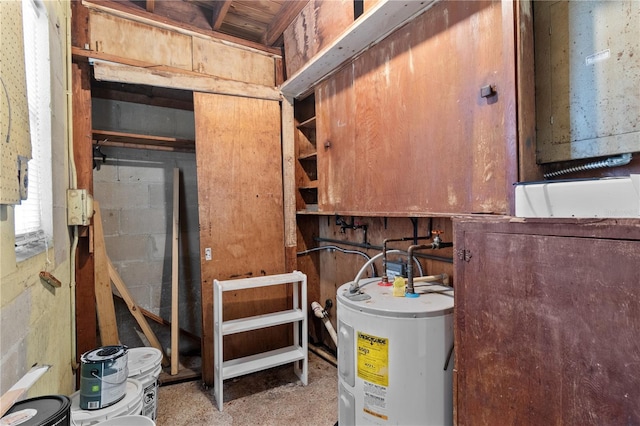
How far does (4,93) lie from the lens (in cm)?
85

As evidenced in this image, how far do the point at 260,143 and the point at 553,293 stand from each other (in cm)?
224

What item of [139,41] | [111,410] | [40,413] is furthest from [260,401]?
[139,41]

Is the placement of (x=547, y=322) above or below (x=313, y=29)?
below

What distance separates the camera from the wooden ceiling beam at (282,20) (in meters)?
2.28

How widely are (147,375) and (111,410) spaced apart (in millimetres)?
451

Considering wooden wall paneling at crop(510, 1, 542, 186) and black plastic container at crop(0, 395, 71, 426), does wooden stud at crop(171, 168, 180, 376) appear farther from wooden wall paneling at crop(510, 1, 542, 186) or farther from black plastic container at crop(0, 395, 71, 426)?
wooden wall paneling at crop(510, 1, 542, 186)

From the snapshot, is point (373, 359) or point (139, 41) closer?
point (373, 359)

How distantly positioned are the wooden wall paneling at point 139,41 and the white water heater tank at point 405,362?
2233mm

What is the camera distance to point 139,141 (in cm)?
253

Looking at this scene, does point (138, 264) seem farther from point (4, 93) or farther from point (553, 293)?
point (553, 293)

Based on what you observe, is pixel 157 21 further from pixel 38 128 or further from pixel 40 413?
pixel 40 413

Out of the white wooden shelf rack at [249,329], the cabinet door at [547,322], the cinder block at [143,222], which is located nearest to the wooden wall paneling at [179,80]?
the cinder block at [143,222]

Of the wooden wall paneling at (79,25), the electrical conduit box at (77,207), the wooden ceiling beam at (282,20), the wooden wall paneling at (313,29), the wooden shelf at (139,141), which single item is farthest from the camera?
the wooden shelf at (139,141)

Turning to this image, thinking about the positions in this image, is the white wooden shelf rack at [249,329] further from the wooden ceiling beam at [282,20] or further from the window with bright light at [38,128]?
the wooden ceiling beam at [282,20]
